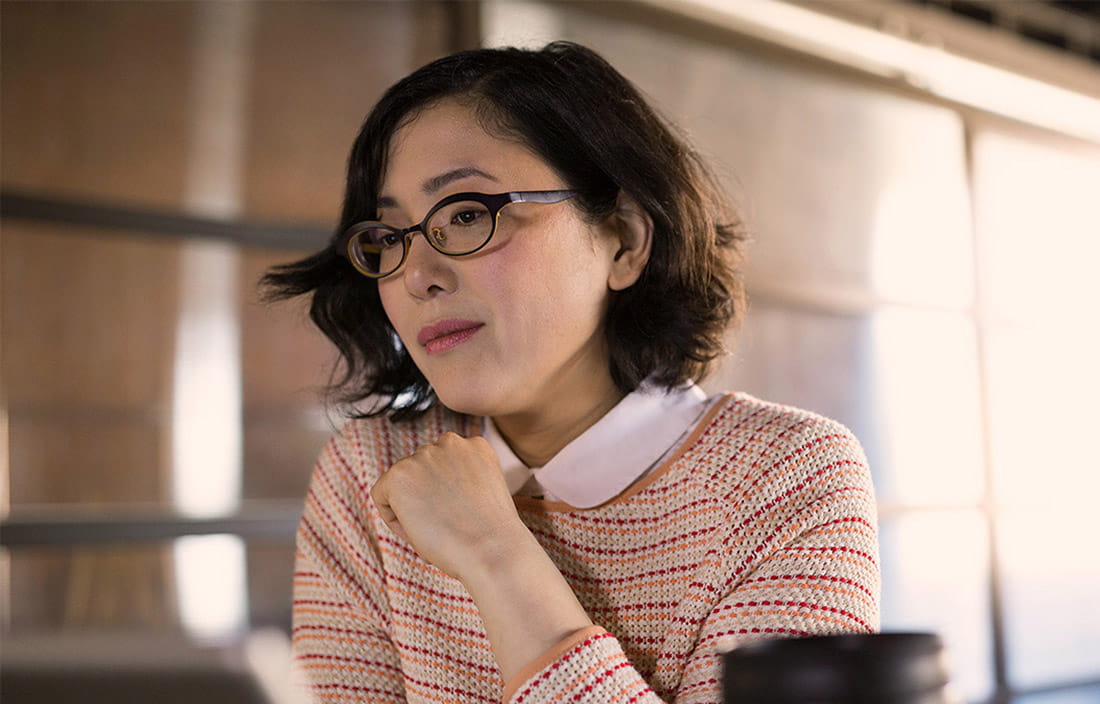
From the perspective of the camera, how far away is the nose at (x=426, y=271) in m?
1.01

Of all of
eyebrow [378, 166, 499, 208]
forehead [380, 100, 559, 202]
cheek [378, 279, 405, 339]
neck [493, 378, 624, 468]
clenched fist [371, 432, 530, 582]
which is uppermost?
forehead [380, 100, 559, 202]

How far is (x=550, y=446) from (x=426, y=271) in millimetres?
280

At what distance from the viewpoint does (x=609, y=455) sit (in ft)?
3.62

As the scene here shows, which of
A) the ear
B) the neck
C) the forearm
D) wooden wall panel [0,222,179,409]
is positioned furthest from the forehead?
wooden wall panel [0,222,179,409]

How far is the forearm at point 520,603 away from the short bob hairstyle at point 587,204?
1.07 feet

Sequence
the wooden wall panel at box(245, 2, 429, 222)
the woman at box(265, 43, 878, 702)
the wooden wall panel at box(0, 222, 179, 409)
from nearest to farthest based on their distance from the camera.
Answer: the woman at box(265, 43, 878, 702) < the wooden wall panel at box(0, 222, 179, 409) < the wooden wall panel at box(245, 2, 429, 222)

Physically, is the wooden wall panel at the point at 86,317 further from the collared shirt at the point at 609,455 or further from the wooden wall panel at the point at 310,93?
the collared shirt at the point at 609,455

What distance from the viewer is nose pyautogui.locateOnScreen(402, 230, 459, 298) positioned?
1015 mm

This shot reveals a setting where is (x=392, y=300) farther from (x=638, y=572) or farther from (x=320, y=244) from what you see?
(x=320, y=244)

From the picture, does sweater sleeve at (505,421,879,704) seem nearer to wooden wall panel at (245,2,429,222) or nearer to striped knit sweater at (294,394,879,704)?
striped knit sweater at (294,394,879,704)

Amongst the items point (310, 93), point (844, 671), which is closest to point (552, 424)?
point (844, 671)

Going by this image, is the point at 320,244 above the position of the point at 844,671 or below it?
above

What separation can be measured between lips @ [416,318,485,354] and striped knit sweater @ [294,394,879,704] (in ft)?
0.71

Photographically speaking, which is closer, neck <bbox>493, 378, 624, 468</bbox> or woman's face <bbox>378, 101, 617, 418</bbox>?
woman's face <bbox>378, 101, 617, 418</bbox>
